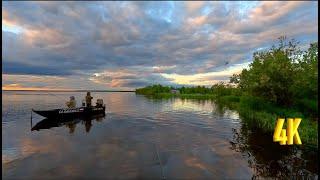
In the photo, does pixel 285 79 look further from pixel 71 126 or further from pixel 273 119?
pixel 71 126

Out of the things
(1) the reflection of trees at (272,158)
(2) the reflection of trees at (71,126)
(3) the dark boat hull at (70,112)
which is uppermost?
(3) the dark boat hull at (70,112)

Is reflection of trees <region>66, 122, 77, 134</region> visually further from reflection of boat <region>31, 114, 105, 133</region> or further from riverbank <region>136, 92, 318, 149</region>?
riverbank <region>136, 92, 318, 149</region>

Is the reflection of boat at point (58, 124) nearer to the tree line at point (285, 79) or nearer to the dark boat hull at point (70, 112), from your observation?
the dark boat hull at point (70, 112)

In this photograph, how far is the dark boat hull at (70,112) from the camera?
35406 millimetres

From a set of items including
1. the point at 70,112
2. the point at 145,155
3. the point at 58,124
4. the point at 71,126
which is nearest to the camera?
the point at 145,155

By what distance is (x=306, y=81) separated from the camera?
4172 cm

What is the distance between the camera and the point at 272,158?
798 inches

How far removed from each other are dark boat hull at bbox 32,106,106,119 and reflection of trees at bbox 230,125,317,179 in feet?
72.5

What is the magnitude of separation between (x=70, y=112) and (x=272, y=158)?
27.0m

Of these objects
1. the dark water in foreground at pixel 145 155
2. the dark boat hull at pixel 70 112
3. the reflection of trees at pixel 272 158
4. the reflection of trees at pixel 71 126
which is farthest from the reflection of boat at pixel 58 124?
the reflection of trees at pixel 272 158

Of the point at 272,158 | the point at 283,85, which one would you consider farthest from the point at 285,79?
the point at 272,158

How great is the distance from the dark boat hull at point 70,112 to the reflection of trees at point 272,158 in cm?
2209

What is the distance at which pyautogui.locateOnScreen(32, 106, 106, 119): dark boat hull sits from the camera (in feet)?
116

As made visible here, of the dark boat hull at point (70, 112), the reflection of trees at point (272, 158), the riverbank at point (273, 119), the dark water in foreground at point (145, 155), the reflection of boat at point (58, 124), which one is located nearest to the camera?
the dark water in foreground at point (145, 155)
